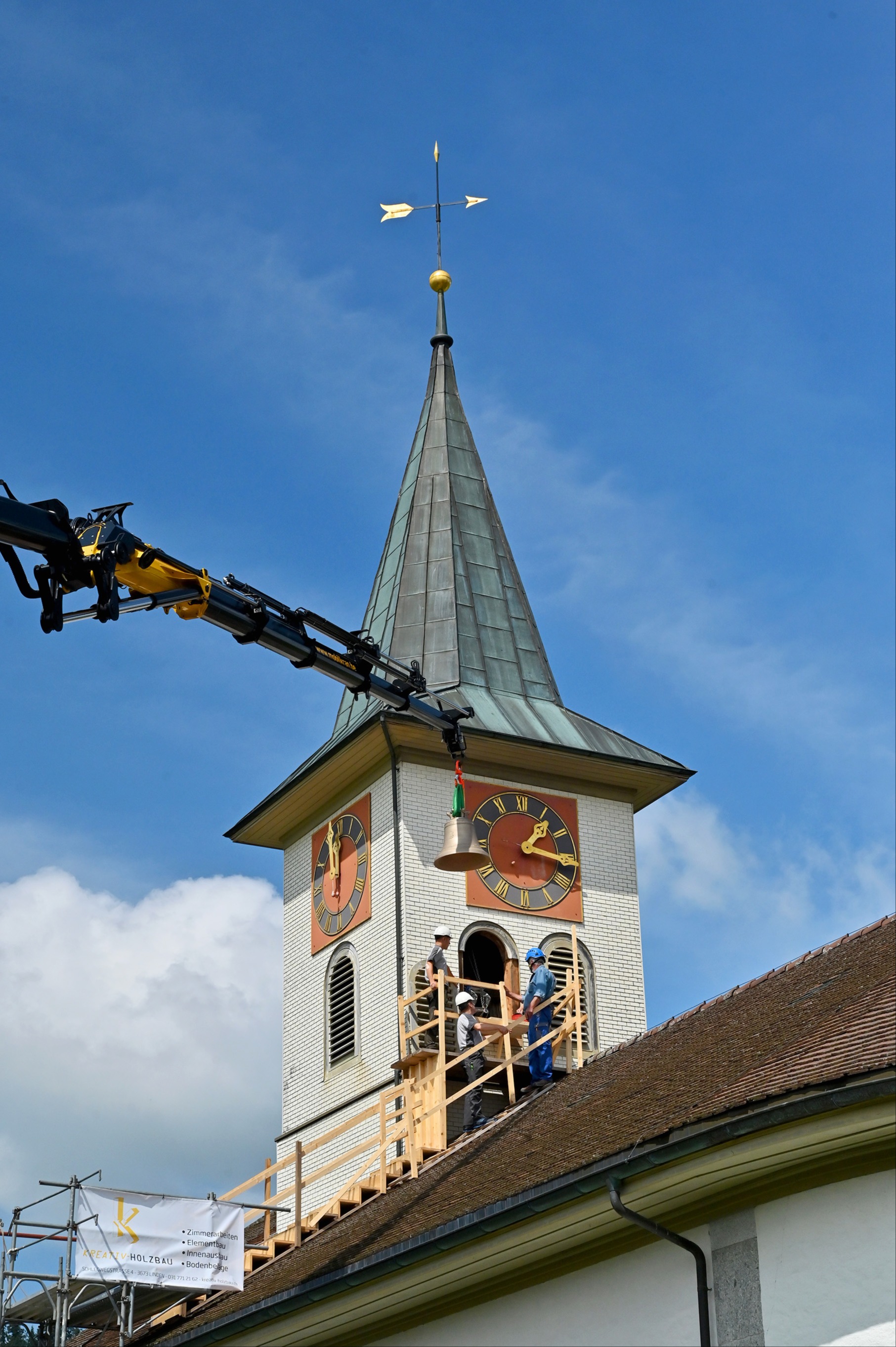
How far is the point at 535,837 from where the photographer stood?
2725cm

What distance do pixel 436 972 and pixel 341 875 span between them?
11.2ft

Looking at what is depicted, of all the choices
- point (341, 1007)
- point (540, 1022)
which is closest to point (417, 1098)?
point (540, 1022)

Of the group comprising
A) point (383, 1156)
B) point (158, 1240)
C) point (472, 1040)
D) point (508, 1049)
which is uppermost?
point (472, 1040)

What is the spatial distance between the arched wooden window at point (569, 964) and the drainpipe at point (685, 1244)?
1402 cm

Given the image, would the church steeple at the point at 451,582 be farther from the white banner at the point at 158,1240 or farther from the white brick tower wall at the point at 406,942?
the white banner at the point at 158,1240

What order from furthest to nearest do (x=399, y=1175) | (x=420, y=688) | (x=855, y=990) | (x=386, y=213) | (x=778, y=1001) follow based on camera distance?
1. (x=386, y=213)
2. (x=399, y=1175)
3. (x=420, y=688)
4. (x=778, y=1001)
5. (x=855, y=990)

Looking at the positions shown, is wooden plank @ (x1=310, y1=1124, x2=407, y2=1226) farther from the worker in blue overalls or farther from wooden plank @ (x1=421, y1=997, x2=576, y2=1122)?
the worker in blue overalls

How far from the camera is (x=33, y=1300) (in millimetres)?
19797

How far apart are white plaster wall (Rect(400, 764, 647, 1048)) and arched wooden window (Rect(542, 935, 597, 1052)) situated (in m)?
0.09

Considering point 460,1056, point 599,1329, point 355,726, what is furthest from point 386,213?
point 599,1329

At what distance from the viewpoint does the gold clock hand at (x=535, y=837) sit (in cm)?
2712

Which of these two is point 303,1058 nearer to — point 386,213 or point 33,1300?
point 33,1300

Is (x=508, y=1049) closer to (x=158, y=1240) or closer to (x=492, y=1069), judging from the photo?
(x=492, y=1069)

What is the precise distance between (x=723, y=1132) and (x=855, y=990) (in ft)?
12.2
